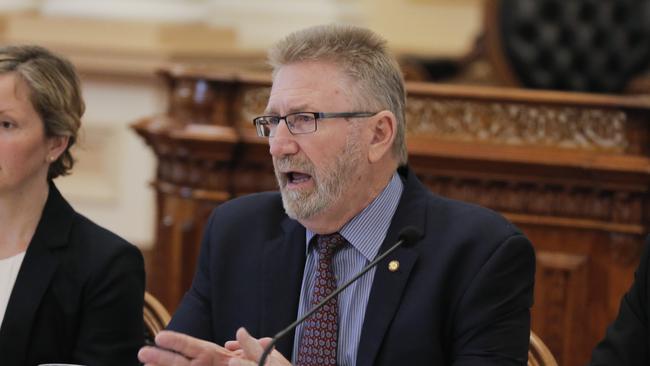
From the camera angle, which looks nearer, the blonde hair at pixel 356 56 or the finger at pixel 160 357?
the finger at pixel 160 357

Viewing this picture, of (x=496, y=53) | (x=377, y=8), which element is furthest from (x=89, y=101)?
(x=377, y=8)

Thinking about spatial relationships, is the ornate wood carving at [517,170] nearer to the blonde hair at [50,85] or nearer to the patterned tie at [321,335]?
the blonde hair at [50,85]

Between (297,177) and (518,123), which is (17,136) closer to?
(297,177)

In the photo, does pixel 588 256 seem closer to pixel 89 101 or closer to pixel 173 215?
pixel 173 215

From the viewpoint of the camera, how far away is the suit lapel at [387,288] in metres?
2.50

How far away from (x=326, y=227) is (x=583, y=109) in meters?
1.58

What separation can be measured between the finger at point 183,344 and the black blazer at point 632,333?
2.57ft

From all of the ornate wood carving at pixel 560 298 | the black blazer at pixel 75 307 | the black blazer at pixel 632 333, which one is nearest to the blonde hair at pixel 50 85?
the black blazer at pixel 75 307

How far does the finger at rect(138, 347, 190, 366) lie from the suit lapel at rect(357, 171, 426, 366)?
381 mm

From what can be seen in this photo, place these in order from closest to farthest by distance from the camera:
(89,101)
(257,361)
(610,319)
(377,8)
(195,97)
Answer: (257,361)
(610,319)
(195,97)
(89,101)
(377,8)

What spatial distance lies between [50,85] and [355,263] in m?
0.82

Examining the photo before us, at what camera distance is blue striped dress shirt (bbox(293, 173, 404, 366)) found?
101 inches

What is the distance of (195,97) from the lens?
4.20 m

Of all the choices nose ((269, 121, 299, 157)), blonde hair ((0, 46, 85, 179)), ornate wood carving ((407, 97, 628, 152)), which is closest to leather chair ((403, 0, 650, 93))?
ornate wood carving ((407, 97, 628, 152))
